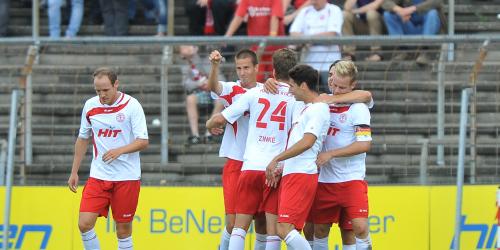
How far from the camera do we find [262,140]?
13383 millimetres

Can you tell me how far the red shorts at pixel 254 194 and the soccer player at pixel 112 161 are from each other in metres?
1.27

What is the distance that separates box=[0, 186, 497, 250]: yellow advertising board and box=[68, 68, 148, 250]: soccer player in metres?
1.75

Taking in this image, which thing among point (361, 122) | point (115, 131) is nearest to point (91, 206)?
point (115, 131)

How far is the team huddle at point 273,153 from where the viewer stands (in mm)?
12836

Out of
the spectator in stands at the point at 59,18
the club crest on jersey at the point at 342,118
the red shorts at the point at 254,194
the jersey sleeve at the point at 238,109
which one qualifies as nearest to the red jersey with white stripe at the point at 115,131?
the jersey sleeve at the point at 238,109

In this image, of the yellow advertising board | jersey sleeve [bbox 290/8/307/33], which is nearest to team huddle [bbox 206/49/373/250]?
the yellow advertising board

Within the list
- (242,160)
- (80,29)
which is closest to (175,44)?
(242,160)

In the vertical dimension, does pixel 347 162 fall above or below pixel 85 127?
below

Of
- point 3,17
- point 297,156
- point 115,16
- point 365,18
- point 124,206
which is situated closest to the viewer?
point 297,156

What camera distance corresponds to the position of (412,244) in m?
15.9

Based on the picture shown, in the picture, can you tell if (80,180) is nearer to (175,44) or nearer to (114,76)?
(175,44)

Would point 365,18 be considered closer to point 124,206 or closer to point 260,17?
point 260,17

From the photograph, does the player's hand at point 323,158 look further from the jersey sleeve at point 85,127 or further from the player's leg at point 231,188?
the jersey sleeve at point 85,127

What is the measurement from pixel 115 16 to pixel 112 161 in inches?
246
